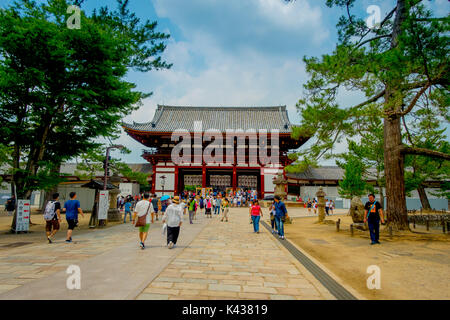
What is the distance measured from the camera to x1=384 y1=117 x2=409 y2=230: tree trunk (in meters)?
9.25

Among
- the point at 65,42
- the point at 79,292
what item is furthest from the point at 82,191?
the point at 79,292

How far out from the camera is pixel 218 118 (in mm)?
30719

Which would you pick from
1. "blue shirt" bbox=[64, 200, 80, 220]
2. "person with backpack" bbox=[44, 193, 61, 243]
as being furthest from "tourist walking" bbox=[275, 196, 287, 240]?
"person with backpack" bbox=[44, 193, 61, 243]

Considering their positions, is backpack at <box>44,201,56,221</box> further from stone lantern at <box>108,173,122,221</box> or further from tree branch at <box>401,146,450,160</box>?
tree branch at <box>401,146,450,160</box>

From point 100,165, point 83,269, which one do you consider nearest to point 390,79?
point 83,269

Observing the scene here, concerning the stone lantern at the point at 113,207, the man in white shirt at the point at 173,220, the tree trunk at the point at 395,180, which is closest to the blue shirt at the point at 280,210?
the man in white shirt at the point at 173,220

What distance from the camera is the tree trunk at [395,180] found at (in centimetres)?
925

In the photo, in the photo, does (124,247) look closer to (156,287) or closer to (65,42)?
(156,287)

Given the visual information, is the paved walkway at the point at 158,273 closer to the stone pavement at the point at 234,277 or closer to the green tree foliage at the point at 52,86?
the stone pavement at the point at 234,277

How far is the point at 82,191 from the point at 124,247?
657 inches

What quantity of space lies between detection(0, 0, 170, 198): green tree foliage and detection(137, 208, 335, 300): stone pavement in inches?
290

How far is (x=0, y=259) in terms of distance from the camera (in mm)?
4992

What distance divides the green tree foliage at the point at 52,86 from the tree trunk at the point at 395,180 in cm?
1108

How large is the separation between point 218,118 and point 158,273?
91.0ft
